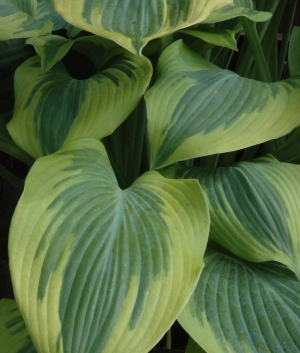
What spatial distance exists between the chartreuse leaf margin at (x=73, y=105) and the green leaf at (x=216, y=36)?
0.27 feet

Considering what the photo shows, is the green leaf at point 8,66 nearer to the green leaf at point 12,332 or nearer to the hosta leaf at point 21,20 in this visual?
the hosta leaf at point 21,20

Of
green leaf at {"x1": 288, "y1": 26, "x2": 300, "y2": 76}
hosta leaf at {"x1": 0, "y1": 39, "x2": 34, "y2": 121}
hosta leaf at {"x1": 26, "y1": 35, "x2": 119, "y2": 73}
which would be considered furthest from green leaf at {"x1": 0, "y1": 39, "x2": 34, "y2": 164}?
green leaf at {"x1": 288, "y1": 26, "x2": 300, "y2": 76}

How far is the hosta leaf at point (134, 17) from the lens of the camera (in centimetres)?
43

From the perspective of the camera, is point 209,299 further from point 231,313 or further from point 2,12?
point 2,12

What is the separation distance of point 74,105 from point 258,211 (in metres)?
0.25

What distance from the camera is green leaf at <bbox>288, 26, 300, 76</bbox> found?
2.53 feet

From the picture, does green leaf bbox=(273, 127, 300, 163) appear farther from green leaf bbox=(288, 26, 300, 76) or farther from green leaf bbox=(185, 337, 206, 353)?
green leaf bbox=(185, 337, 206, 353)

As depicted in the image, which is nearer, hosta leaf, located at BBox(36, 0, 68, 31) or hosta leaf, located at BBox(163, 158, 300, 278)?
hosta leaf, located at BBox(163, 158, 300, 278)

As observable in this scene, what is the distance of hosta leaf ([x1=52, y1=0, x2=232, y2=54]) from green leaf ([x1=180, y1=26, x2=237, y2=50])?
0.16m

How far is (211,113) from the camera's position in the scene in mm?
537

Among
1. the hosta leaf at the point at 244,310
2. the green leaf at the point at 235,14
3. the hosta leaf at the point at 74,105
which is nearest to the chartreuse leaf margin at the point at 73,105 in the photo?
the hosta leaf at the point at 74,105

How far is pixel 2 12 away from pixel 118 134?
0.25 m

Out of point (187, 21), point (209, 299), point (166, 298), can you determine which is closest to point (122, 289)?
point (166, 298)

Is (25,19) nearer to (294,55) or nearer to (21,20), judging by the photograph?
(21,20)
